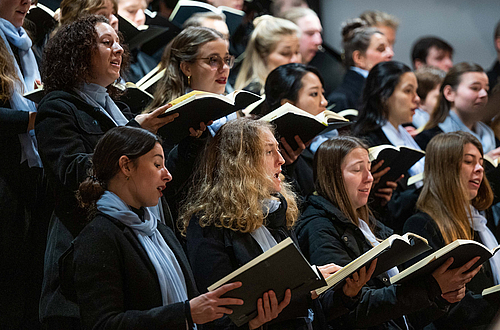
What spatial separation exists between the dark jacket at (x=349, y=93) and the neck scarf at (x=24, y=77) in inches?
102

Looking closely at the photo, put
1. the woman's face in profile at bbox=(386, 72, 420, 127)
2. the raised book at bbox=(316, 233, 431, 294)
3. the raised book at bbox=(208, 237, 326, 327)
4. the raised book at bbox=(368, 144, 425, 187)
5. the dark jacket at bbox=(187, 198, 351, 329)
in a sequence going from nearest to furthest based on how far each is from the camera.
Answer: the raised book at bbox=(208, 237, 326, 327), the raised book at bbox=(316, 233, 431, 294), the dark jacket at bbox=(187, 198, 351, 329), the raised book at bbox=(368, 144, 425, 187), the woman's face in profile at bbox=(386, 72, 420, 127)

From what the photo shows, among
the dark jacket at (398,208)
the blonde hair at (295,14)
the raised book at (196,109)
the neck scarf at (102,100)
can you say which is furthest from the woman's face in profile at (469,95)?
the neck scarf at (102,100)

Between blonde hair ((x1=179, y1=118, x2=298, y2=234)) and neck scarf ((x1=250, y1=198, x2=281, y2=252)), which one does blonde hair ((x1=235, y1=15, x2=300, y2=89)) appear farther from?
neck scarf ((x1=250, y1=198, x2=281, y2=252))

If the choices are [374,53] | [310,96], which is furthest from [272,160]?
[374,53]

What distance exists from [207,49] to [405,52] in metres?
5.39

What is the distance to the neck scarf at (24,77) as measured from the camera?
2.94 meters

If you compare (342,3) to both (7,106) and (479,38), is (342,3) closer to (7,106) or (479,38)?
(479,38)

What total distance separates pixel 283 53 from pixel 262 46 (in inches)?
6.8

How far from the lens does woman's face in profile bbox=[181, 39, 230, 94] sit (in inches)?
137

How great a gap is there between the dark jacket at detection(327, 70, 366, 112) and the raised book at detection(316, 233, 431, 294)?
2516 millimetres

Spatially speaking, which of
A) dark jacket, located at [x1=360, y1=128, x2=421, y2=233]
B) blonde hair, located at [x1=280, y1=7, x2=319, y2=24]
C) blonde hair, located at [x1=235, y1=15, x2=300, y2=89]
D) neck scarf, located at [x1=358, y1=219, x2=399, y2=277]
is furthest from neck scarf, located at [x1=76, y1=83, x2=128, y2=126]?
blonde hair, located at [x1=280, y1=7, x2=319, y2=24]

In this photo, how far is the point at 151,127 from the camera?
2.73 meters

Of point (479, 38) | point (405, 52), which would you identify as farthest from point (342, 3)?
point (479, 38)

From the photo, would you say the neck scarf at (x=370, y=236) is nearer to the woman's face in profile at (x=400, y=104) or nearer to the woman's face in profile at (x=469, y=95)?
the woman's face in profile at (x=400, y=104)
